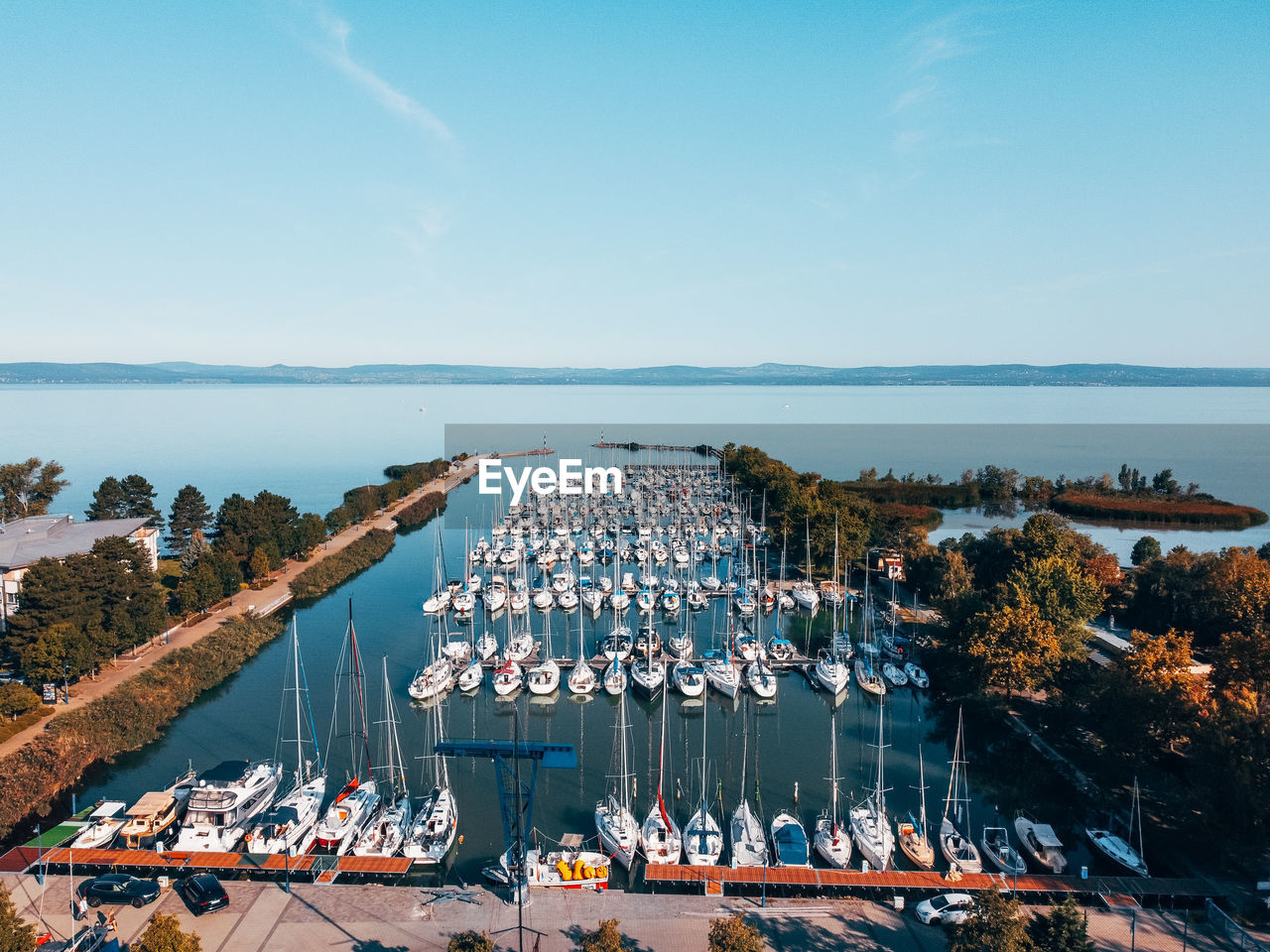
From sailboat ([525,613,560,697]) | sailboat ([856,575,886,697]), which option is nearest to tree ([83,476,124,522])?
sailboat ([525,613,560,697])

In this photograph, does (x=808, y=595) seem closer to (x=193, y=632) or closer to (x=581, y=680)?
(x=581, y=680)

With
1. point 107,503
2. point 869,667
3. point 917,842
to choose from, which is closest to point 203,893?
point 917,842

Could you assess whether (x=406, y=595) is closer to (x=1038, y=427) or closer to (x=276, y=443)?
(x=276, y=443)

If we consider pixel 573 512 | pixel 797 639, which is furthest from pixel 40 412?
pixel 797 639

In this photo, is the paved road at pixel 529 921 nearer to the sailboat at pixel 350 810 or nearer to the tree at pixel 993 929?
the sailboat at pixel 350 810

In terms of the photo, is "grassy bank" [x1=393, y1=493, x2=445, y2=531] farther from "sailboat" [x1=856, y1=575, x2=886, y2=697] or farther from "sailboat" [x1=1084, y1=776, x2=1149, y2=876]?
"sailboat" [x1=1084, y1=776, x2=1149, y2=876]

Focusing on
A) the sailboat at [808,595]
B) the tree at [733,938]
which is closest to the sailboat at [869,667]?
the sailboat at [808,595]
